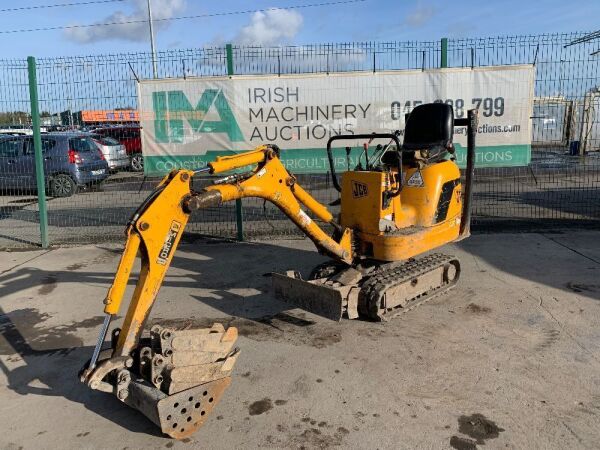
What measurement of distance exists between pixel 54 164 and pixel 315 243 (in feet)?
35.7

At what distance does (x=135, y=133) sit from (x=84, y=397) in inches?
354

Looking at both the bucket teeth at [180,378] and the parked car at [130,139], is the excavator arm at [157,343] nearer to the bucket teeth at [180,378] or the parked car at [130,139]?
the bucket teeth at [180,378]

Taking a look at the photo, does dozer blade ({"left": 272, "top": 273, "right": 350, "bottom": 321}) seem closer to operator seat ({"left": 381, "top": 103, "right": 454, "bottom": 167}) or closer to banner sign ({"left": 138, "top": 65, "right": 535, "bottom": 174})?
operator seat ({"left": 381, "top": 103, "right": 454, "bottom": 167})

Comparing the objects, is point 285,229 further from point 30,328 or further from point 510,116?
point 30,328

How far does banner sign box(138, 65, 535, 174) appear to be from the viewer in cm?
862

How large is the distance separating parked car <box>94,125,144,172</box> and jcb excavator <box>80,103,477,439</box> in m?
6.93

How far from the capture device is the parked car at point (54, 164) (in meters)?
13.6

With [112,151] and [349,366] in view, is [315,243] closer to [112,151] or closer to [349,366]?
[349,366]

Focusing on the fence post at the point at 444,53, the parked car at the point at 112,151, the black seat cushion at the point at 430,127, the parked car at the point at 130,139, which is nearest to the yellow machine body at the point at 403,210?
the black seat cushion at the point at 430,127

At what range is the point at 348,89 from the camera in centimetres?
866

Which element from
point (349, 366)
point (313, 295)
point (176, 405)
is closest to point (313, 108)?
point (313, 295)

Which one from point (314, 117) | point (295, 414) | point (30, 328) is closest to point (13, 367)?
point (30, 328)

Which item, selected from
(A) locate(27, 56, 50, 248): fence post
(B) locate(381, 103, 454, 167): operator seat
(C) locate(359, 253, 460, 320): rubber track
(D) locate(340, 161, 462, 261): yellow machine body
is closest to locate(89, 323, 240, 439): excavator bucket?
(C) locate(359, 253, 460, 320): rubber track

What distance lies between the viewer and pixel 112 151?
16047 mm
